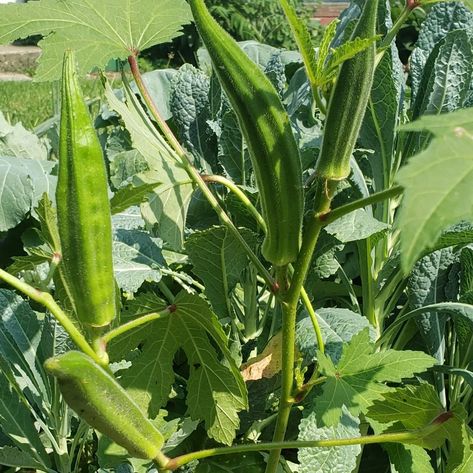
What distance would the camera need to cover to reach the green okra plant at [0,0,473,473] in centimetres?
76

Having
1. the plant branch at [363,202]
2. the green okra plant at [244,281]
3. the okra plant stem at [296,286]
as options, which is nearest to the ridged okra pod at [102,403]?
the green okra plant at [244,281]

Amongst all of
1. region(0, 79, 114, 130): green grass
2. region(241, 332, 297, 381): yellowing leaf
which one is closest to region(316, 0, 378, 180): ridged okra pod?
region(241, 332, 297, 381): yellowing leaf

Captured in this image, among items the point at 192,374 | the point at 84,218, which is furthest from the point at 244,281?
the point at 84,218

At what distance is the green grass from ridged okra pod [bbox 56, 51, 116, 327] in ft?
11.8

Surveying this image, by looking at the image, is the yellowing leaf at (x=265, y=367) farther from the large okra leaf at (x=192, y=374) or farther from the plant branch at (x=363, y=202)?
the plant branch at (x=363, y=202)

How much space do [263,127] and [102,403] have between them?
316 mm

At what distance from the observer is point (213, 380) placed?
1042 millimetres

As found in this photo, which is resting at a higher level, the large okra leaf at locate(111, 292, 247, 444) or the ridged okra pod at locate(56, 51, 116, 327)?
the ridged okra pod at locate(56, 51, 116, 327)

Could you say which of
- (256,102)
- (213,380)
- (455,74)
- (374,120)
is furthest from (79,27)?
(455,74)

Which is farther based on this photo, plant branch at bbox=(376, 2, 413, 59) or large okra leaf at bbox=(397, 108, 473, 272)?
plant branch at bbox=(376, 2, 413, 59)

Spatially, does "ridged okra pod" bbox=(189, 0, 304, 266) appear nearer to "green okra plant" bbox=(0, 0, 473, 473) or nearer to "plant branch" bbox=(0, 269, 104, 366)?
"green okra plant" bbox=(0, 0, 473, 473)

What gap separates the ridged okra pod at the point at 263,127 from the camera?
779 mm

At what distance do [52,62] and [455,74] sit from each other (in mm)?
787

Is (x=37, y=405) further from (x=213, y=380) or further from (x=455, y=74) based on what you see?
(x=455, y=74)
